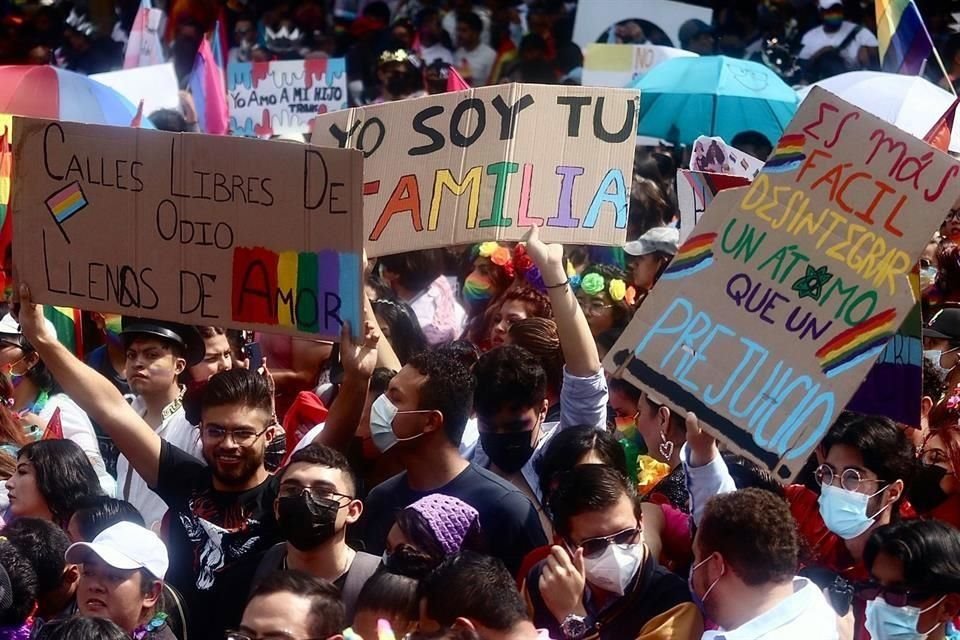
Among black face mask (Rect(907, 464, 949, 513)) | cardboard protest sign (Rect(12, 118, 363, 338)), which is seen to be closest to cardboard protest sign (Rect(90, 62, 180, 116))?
cardboard protest sign (Rect(12, 118, 363, 338))

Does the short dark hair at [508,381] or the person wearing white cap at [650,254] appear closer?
the short dark hair at [508,381]

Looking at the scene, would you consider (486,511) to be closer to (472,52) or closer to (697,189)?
(697,189)

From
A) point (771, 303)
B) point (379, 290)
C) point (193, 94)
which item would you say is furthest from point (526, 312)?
point (193, 94)

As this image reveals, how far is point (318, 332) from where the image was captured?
4691 mm

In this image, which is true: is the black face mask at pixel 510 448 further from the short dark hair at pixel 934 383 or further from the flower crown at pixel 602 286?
the flower crown at pixel 602 286

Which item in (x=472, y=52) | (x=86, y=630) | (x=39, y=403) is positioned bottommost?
(x=472, y=52)

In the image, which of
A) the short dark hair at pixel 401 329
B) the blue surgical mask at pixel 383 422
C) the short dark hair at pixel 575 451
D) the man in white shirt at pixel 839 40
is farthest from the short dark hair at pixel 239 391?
the man in white shirt at pixel 839 40

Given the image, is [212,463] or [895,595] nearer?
[895,595]

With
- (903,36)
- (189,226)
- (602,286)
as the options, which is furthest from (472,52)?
(189,226)

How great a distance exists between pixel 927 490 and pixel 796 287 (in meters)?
1.14

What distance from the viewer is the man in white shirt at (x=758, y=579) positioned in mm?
3617

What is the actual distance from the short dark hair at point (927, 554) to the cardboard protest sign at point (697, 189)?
185cm

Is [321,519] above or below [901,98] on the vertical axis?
above

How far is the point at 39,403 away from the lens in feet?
20.8
